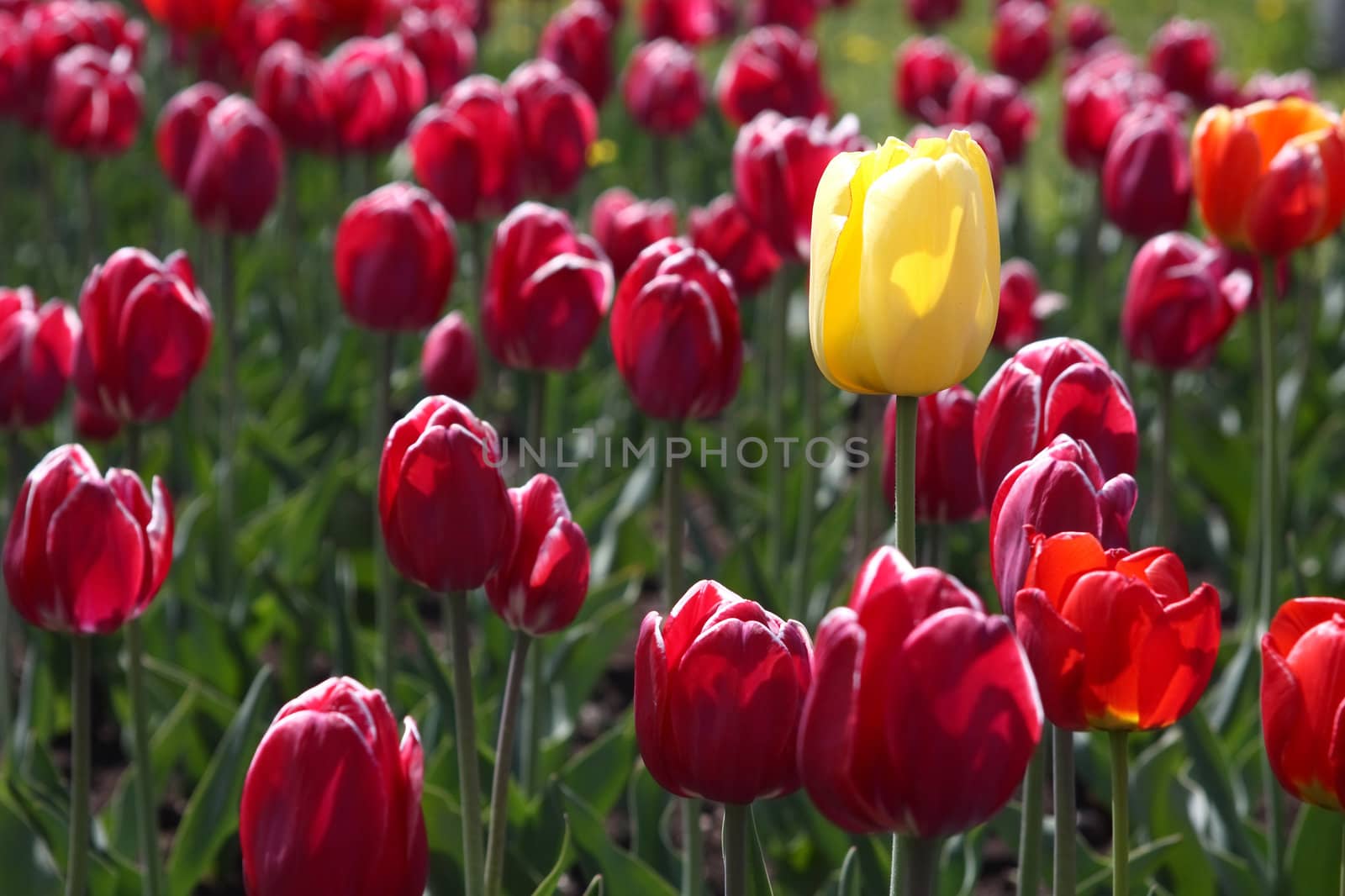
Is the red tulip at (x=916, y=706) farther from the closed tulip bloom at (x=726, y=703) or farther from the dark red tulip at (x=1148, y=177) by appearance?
the dark red tulip at (x=1148, y=177)

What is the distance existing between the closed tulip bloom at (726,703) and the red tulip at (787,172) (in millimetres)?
1224

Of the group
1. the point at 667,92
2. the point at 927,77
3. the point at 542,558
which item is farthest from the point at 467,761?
the point at 927,77

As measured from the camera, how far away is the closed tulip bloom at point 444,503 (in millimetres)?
1399

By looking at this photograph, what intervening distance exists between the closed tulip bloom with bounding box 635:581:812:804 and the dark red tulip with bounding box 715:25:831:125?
2.59 metres

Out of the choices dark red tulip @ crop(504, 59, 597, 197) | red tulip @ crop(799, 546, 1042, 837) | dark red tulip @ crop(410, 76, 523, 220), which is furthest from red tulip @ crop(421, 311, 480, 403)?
red tulip @ crop(799, 546, 1042, 837)

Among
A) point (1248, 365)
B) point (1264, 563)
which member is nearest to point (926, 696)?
point (1264, 563)

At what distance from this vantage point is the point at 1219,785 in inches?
82.8

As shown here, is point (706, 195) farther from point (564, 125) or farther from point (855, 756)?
point (855, 756)

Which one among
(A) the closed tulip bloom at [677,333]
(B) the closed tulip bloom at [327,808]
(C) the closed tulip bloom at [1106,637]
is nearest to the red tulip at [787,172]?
(A) the closed tulip bloom at [677,333]

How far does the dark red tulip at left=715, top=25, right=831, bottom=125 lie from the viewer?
11.8 feet

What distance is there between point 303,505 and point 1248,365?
250cm

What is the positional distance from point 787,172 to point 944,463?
637 mm

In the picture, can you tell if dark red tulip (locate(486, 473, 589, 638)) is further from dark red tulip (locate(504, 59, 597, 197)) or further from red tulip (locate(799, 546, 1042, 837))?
dark red tulip (locate(504, 59, 597, 197))

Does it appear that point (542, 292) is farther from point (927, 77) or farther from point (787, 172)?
point (927, 77)
